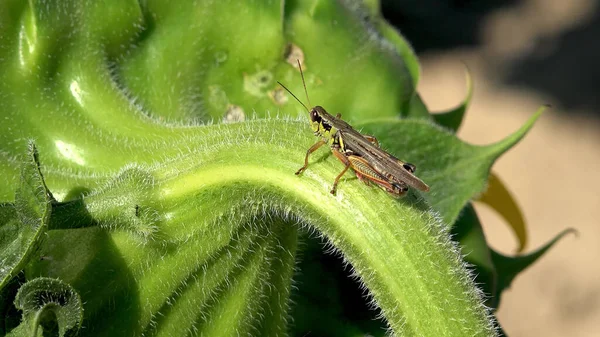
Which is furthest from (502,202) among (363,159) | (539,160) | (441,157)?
(539,160)

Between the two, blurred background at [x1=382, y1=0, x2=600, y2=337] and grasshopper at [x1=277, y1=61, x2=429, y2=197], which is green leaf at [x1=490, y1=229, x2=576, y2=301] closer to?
grasshopper at [x1=277, y1=61, x2=429, y2=197]

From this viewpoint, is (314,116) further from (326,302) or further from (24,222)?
(24,222)

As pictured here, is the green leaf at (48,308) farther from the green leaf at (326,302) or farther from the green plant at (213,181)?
the green leaf at (326,302)

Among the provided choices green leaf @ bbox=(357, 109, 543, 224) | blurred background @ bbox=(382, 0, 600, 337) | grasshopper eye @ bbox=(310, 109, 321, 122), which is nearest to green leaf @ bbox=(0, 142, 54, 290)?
grasshopper eye @ bbox=(310, 109, 321, 122)

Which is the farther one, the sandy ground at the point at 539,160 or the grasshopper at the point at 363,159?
the sandy ground at the point at 539,160

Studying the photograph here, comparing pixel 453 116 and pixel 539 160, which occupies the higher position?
pixel 539 160

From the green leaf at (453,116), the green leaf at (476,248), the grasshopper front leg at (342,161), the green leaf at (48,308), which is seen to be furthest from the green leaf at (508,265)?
the green leaf at (48,308)

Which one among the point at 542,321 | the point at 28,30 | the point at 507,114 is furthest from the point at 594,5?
the point at 28,30
